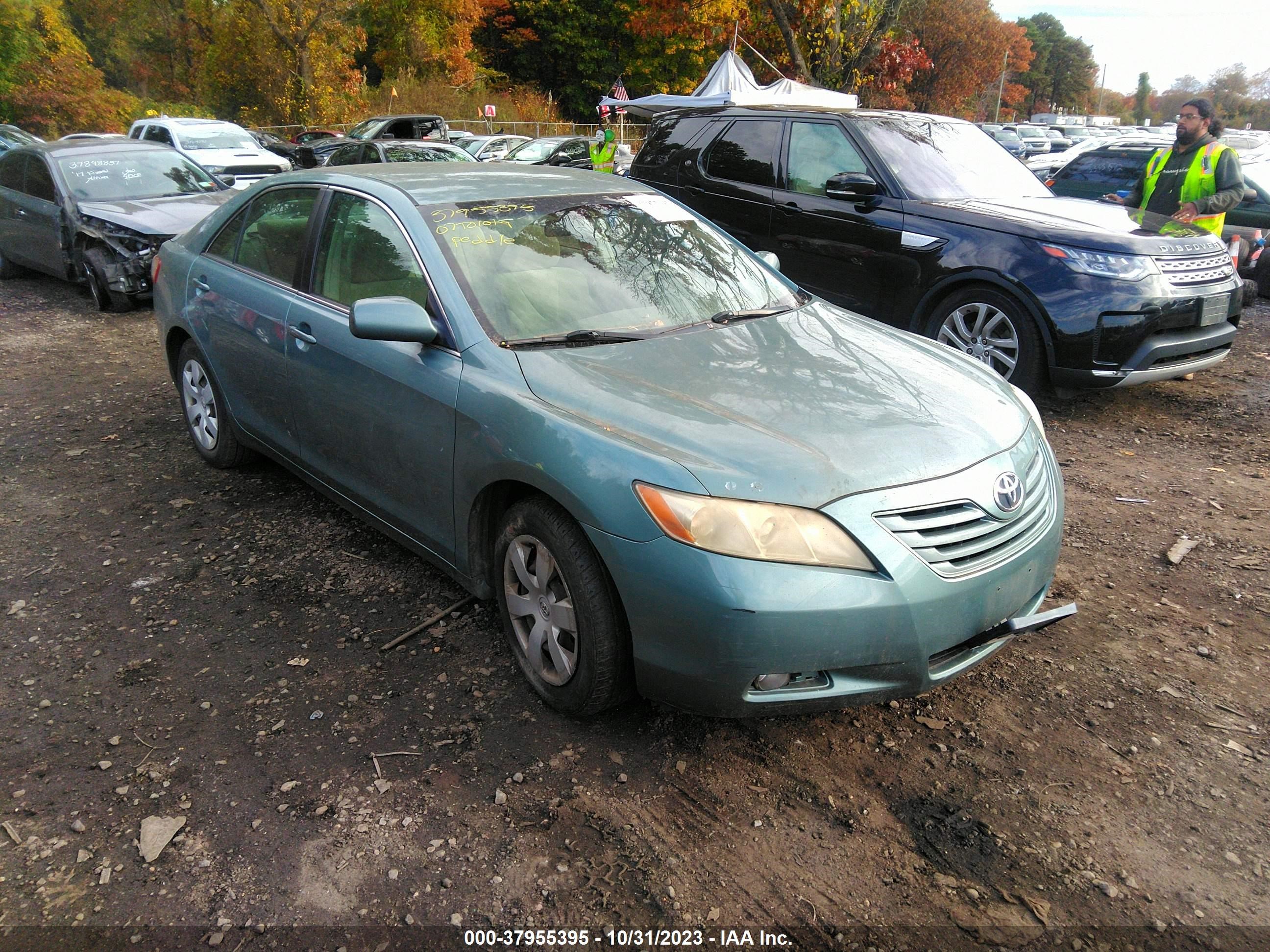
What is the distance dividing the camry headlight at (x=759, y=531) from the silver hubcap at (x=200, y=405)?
3.32m

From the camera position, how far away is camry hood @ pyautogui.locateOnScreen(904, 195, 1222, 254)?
220 inches

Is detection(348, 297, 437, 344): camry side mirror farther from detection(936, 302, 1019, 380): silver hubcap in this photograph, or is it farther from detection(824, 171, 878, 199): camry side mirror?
detection(824, 171, 878, 199): camry side mirror

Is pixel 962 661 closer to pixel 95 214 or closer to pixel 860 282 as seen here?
pixel 860 282

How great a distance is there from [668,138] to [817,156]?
1.58m

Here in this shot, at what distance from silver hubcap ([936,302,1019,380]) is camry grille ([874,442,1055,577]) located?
10.5 feet

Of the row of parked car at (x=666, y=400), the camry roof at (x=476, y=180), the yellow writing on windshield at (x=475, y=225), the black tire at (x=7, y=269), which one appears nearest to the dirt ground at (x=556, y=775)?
the row of parked car at (x=666, y=400)

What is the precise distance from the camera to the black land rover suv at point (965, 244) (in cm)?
553

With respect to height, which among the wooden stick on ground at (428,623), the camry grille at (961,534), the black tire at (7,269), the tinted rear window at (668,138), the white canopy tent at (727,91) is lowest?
the wooden stick on ground at (428,623)

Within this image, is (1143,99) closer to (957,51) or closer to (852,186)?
(957,51)

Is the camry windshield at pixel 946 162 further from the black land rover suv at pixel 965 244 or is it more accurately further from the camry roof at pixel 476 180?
the camry roof at pixel 476 180

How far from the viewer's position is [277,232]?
4.25 metres

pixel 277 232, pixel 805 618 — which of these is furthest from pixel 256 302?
pixel 805 618

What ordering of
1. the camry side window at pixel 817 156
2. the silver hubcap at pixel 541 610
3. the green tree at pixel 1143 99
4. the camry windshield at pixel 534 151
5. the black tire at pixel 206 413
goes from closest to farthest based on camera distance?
1. the silver hubcap at pixel 541 610
2. the black tire at pixel 206 413
3. the camry side window at pixel 817 156
4. the camry windshield at pixel 534 151
5. the green tree at pixel 1143 99

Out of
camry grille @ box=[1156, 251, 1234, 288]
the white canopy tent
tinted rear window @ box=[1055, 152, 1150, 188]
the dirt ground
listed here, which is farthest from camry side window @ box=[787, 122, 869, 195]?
the white canopy tent
